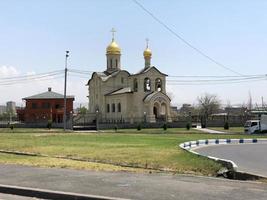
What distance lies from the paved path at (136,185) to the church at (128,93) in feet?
236

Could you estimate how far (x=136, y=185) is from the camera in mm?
11523

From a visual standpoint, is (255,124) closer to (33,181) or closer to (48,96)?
(33,181)

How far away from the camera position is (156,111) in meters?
90.4

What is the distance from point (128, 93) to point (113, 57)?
10898 mm

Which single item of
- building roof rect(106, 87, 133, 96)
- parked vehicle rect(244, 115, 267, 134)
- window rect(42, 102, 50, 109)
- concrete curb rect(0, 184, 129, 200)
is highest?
building roof rect(106, 87, 133, 96)

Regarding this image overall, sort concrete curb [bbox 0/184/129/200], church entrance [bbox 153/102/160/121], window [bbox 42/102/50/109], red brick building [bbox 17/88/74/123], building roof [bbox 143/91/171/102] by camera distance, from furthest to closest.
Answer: window [bbox 42/102/50/109], red brick building [bbox 17/88/74/123], church entrance [bbox 153/102/160/121], building roof [bbox 143/91/171/102], concrete curb [bbox 0/184/129/200]

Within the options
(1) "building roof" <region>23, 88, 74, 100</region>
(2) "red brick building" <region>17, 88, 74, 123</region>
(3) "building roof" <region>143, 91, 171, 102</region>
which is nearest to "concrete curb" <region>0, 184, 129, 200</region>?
(3) "building roof" <region>143, 91, 171, 102</region>

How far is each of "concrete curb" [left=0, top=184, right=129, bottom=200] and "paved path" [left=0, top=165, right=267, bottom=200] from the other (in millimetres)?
337

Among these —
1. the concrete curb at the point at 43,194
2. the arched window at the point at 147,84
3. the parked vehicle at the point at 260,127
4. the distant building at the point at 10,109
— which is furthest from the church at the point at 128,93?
the concrete curb at the point at 43,194

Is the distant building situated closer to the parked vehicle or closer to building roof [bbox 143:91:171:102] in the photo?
building roof [bbox 143:91:171:102]

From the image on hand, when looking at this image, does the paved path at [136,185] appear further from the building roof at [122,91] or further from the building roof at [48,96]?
the building roof at [48,96]

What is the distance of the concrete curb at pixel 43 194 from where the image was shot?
1011 centimetres

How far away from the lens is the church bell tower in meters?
97.4

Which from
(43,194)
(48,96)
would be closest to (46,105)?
(48,96)
